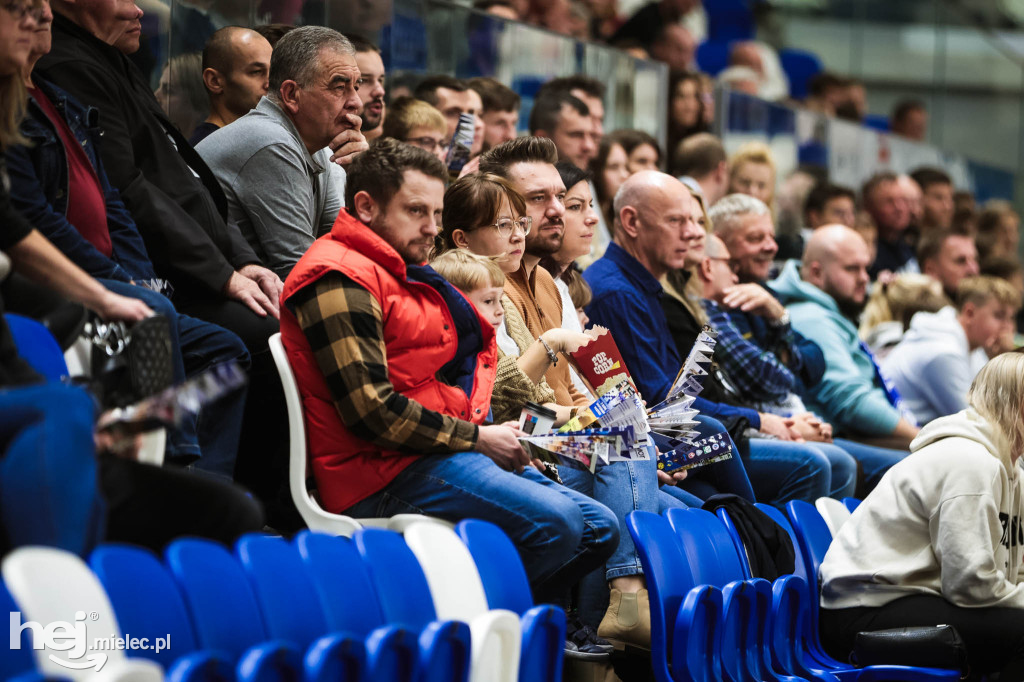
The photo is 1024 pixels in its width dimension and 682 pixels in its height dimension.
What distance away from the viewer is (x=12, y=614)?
1.94 metres

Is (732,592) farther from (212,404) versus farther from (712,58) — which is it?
(712,58)

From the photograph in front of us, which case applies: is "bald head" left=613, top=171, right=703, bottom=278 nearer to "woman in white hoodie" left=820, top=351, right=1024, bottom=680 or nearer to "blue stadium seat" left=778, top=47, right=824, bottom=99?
"woman in white hoodie" left=820, top=351, right=1024, bottom=680

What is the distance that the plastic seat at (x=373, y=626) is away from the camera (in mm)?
2447

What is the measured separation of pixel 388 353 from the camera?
10.8 ft

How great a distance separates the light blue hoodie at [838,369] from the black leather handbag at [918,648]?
6.99 feet

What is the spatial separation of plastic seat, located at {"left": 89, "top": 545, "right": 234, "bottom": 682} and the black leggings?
85.3 inches

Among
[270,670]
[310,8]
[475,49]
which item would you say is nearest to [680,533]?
[270,670]

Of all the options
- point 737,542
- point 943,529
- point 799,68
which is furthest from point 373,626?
point 799,68

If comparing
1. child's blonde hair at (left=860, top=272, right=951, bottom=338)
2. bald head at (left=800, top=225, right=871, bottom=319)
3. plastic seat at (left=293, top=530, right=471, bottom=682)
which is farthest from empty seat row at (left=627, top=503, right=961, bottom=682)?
child's blonde hair at (left=860, top=272, right=951, bottom=338)

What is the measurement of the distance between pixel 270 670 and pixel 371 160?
1623mm

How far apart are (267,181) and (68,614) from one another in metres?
2.22

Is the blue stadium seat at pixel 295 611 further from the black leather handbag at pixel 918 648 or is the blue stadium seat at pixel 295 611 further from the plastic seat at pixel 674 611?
the black leather handbag at pixel 918 648

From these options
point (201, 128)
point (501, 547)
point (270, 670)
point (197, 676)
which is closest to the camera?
point (197, 676)

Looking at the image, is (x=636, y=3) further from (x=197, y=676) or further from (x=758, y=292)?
(x=197, y=676)
